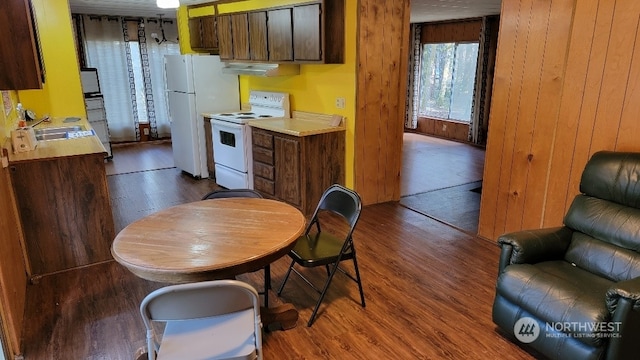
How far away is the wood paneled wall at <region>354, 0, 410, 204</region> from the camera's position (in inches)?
160

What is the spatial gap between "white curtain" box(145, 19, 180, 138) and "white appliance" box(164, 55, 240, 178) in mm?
2567

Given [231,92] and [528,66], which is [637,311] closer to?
[528,66]

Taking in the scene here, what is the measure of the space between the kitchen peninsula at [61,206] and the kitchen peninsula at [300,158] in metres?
1.73

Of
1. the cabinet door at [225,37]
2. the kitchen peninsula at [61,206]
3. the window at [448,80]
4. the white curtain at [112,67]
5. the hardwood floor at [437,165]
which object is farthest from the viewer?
the window at [448,80]

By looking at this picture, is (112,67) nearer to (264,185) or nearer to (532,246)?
(264,185)

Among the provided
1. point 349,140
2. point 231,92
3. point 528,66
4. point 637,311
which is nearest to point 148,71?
point 231,92

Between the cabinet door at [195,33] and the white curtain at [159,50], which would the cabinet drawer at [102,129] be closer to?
the white curtain at [159,50]

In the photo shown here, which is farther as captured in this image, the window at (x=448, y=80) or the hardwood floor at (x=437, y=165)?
the window at (x=448, y=80)

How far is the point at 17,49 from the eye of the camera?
225cm

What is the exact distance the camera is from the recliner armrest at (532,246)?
228 cm

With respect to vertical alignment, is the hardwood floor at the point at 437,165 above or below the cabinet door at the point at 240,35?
below

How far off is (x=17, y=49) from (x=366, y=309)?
2.56 metres

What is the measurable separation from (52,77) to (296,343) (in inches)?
181

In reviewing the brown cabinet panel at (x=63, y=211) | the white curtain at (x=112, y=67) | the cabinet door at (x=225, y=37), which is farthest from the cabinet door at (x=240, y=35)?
the white curtain at (x=112, y=67)
